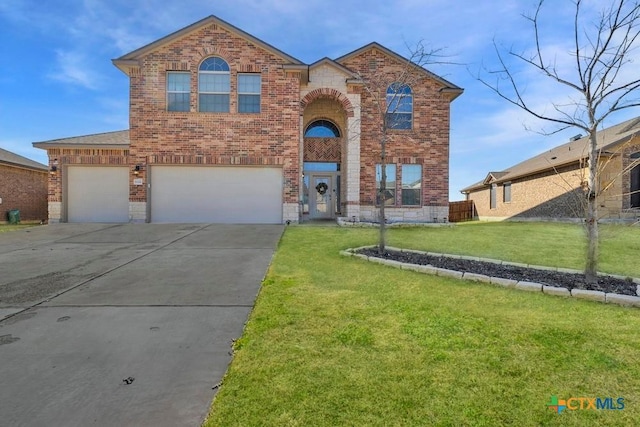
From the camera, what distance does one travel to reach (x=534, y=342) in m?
3.34

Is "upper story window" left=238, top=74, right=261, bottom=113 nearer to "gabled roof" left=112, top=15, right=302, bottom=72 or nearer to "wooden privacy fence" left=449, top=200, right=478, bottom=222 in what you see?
"gabled roof" left=112, top=15, right=302, bottom=72

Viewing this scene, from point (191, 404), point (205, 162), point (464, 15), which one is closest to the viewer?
point (191, 404)

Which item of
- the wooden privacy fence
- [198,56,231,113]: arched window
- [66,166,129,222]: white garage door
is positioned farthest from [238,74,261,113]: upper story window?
the wooden privacy fence

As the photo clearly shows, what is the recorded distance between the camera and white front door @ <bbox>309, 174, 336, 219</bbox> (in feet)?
58.8

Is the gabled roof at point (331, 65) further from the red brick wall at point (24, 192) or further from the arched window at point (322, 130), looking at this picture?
the red brick wall at point (24, 192)

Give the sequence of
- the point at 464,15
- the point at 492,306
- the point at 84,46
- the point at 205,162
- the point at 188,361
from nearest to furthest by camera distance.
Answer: the point at 188,361
the point at 492,306
the point at 464,15
the point at 205,162
the point at 84,46

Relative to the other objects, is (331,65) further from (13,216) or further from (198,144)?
(13,216)

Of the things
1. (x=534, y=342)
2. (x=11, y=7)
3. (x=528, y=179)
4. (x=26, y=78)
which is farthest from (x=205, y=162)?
(x=528, y=179)

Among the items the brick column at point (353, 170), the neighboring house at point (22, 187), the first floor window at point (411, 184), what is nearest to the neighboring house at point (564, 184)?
the first floor window at point (411, 184)

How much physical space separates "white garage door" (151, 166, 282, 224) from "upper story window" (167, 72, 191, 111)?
8.47 feet

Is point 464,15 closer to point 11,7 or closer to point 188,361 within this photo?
point 188,361

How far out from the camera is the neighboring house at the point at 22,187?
19.0 meters

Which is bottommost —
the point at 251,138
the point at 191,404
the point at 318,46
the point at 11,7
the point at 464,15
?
the point at 191,404

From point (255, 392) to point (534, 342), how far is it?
270 cm
